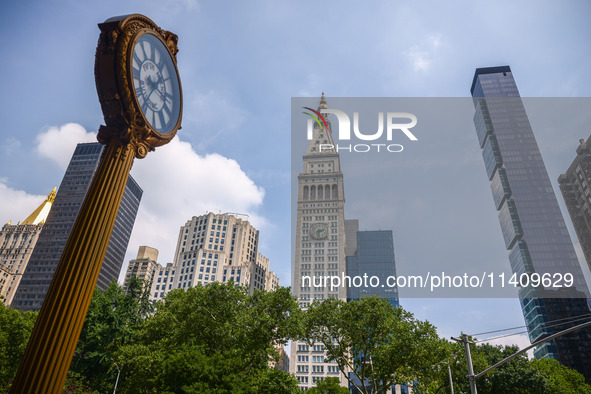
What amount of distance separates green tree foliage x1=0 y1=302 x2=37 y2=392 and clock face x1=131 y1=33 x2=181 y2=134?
26.9m

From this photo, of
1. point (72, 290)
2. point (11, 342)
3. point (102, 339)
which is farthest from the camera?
point (102, 339)

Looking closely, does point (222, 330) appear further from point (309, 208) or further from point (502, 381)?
point (309, 208)

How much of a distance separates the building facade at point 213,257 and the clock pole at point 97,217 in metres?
111

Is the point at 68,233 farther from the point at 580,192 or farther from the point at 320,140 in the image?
the point at 580,192

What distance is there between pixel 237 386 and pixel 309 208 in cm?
10524

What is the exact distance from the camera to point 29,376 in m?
10.5

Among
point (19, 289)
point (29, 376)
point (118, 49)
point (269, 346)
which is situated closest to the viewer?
point (29, 376)

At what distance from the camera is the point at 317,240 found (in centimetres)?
11869

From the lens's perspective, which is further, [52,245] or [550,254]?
[52,245]

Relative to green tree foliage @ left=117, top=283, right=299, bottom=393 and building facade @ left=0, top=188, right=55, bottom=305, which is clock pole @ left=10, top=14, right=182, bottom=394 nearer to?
green tree foliage @ left=117, top=283, right=299, bottom=393

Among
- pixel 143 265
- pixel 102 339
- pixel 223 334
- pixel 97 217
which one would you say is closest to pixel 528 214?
pixel 223 334

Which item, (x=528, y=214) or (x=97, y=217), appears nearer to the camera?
(x=97, y=217)

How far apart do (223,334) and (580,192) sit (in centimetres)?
13207

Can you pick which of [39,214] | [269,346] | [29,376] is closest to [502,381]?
[269,346]
